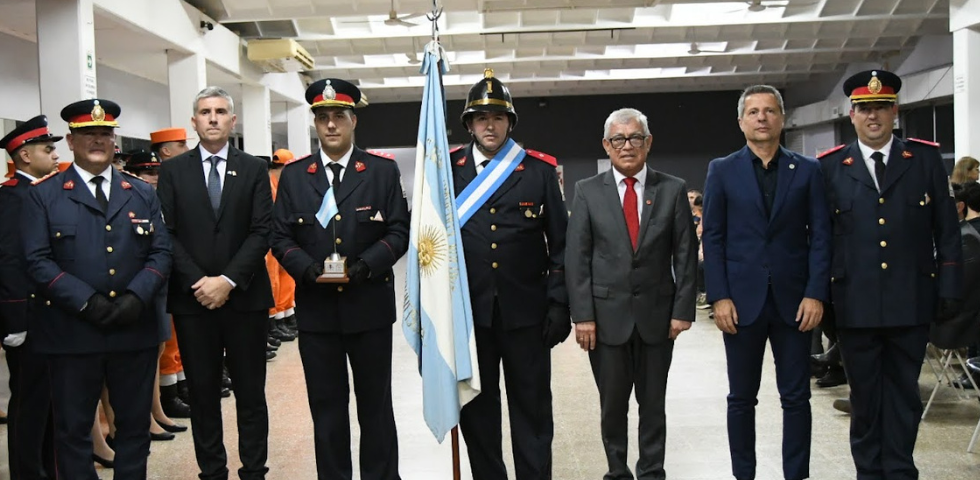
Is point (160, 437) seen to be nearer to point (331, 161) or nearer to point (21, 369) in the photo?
point (21, 369)

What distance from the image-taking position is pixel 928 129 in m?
14.4

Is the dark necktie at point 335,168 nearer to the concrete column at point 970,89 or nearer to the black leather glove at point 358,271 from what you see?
the black leather glove at point 358,271

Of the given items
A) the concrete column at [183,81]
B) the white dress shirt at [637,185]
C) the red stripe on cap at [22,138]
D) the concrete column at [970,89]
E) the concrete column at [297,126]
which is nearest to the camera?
the white dress shirt at [637,185]

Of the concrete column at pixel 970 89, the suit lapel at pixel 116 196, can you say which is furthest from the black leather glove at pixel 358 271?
the concrete column at pixel 970 89

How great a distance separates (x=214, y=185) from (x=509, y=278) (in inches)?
50.2

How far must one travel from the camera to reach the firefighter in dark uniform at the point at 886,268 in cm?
341

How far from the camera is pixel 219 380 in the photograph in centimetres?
352

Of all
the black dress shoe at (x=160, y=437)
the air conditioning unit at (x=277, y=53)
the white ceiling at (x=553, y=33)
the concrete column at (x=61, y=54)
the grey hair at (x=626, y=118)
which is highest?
the white ceiling at (x=553, y=33)

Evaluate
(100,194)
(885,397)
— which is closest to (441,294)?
(100,194)

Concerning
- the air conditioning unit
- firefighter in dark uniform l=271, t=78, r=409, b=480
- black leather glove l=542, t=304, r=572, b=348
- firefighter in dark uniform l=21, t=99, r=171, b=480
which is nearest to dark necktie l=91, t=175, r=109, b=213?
firefighter in dark uniform l=21, t=99, r=171, b=480

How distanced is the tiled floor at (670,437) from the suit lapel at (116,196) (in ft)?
4.69

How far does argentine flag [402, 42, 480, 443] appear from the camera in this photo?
3307mm

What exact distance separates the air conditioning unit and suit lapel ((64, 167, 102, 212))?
7.63 m

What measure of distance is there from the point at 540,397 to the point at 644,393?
431 millimetres
